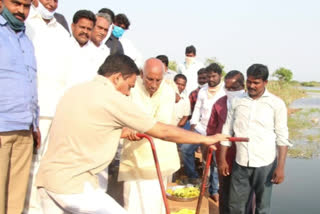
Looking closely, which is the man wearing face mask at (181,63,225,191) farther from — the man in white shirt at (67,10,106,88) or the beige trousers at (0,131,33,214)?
the beige trousers at (0,131,33,214)

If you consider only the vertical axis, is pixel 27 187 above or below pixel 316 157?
above

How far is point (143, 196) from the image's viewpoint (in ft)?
10.5

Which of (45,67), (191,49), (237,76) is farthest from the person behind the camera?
(191,49)

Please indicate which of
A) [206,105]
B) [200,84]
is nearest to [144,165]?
[206,105]

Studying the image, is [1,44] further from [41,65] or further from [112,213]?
[112,213]

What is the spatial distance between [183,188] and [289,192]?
188 inches

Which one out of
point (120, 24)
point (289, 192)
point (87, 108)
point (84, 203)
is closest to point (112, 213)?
point (84, 203)

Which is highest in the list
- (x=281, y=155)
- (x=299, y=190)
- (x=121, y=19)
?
(x=121, y=19)

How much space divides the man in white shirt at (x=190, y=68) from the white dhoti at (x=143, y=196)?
404 cm

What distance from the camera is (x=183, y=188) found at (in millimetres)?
4195

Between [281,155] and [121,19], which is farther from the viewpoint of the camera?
[121,19]

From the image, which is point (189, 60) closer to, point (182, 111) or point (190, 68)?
point (190, 68)

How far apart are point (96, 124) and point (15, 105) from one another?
77 cm

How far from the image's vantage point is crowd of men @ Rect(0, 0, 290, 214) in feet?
6.88
